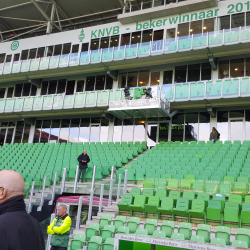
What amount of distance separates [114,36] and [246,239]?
18.7 metres

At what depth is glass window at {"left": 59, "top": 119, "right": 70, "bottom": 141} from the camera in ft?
78.0

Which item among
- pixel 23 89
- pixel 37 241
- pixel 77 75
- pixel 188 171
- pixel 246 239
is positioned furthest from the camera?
pixel 23 89

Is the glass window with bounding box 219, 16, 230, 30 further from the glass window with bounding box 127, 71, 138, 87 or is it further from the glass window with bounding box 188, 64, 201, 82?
the glass window with bounding box 127, 71, 138, 87

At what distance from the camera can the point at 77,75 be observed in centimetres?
2430

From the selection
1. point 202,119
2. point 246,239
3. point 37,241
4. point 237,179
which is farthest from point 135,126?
point 37,241

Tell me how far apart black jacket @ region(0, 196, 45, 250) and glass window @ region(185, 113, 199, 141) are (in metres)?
18.1

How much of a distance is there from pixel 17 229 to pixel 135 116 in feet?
61.5

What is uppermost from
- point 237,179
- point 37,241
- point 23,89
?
point 23,89

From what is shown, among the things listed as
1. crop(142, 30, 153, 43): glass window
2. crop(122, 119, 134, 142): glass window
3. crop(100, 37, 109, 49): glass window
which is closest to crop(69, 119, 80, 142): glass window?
crop(122, 119, 134, 142): glass window

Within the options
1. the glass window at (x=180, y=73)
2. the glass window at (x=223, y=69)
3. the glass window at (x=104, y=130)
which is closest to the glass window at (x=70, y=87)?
the glass window at (x=104, y=130)

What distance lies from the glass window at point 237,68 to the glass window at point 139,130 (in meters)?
6.86

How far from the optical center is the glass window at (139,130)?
21031 mm

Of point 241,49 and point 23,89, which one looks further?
point 23,89

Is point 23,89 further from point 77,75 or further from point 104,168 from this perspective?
point 104,168
